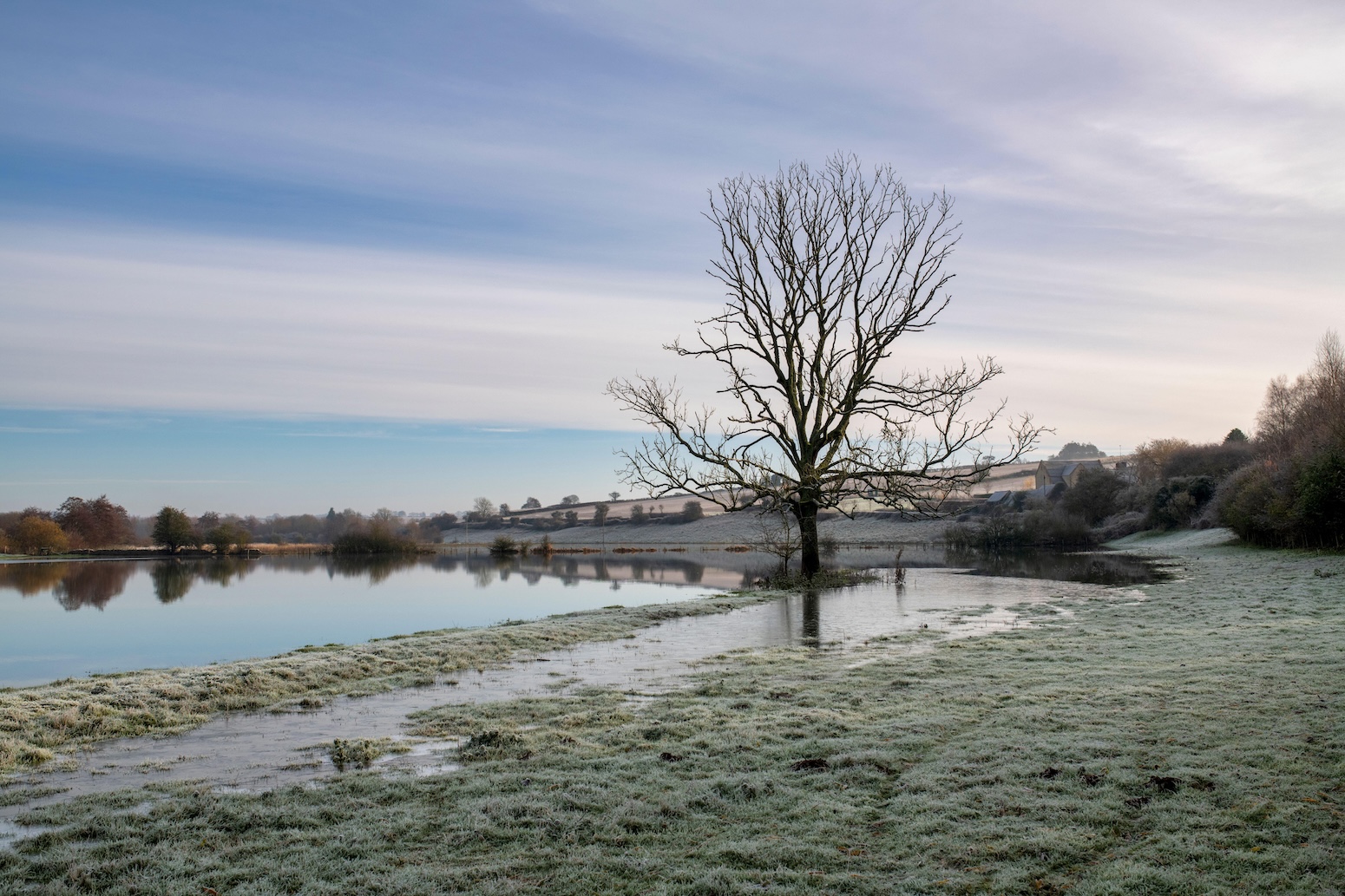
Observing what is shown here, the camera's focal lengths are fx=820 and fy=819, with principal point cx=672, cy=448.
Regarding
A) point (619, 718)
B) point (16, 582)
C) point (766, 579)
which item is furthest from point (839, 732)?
point (16, 582)

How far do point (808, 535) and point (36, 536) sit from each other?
42618 millimetres

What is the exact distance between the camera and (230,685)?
9.48m

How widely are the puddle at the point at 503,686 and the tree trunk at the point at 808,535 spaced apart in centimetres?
281

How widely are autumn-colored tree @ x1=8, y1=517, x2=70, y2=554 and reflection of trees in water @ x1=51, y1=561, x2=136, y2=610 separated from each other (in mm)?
7070

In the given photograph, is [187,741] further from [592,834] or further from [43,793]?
[592,834]

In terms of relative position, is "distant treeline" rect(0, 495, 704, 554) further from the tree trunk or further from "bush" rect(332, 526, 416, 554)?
the tree trunk

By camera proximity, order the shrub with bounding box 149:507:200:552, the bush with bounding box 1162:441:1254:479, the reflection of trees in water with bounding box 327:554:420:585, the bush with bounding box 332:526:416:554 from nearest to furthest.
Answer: the reflection of trees in water with bounding box 327:554:420:585 < the shrub with bounding box 149:507:200:552 < the bush with bounding box 332:526:416:554 < the bush with bounding box 1162:441:1254:479

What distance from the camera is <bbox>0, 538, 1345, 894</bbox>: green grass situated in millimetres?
4441

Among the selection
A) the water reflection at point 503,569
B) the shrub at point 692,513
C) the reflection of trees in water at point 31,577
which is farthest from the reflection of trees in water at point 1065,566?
the shrub at point 692,513

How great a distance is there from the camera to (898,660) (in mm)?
11039

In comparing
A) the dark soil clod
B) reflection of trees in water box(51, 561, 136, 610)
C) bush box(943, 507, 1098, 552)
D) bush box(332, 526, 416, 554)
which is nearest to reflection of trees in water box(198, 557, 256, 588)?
reflection of trees in water box(51, 561, 136, 610)

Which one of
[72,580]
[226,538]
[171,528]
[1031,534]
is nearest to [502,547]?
[226,538]

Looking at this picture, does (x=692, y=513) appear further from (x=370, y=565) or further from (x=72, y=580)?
(x=72, y=580)

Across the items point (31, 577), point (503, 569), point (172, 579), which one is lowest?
point (503, 569)
